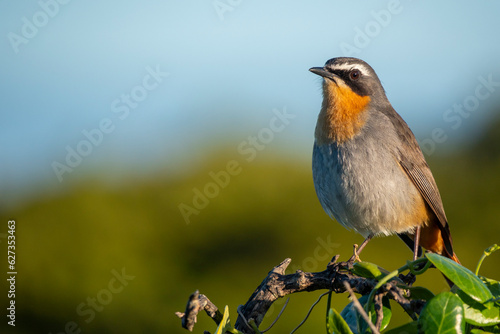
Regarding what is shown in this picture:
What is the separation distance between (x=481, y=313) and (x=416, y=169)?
12.5ft

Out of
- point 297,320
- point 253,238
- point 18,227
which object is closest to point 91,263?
point 18,227

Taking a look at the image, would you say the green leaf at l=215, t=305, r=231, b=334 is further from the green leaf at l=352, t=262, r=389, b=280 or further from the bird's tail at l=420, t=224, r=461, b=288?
the bird's tail at l=420, t=224, r=461, b=288

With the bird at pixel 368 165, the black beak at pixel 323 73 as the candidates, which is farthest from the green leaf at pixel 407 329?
the black beak at pixel 323 73

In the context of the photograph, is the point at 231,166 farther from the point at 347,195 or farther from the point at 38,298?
the point at 347,195

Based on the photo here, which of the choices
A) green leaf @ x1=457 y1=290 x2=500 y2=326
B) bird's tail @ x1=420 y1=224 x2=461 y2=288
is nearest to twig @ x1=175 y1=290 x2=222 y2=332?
green leaf @ x1=457 y1=290 x2=500 y2=326

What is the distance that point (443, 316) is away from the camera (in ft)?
5.59

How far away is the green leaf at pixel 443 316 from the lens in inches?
66.7

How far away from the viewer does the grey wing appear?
17.8 feet

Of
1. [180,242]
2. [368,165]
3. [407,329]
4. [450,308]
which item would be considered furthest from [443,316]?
[180,242]

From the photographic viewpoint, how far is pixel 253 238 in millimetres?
9719

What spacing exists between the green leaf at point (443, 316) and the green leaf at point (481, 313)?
0.36 ft

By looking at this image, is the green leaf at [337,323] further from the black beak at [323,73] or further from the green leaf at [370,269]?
the black beak at [323,73]

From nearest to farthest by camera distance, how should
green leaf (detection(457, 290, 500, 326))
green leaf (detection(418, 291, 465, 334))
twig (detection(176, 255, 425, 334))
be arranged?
green leaf (detection(418, 291, 465, 334)) → green leaf (detection(457, 290, 500, 326)) → twig (detection(176, 255, 425, 334))

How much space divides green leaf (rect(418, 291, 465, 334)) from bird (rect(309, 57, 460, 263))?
3.37 metres
